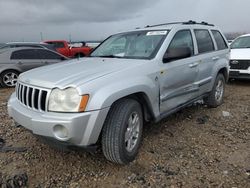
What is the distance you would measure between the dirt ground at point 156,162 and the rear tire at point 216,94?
871mm

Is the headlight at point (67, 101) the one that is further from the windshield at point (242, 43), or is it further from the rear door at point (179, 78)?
the windshield at point (242, 43)

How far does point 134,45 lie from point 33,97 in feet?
6.02

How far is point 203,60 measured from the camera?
16.3 feet

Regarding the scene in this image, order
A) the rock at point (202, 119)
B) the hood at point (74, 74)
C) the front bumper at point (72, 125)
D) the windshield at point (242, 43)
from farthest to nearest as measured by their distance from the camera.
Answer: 1. the windshield at point (242, 43)
2. the rock at point (202, 119)
3. the hood at point (74, 74)
4. the front bumper at point (72, 125)

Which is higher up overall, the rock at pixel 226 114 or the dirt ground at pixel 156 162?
the dirt ground at pixel 156 162

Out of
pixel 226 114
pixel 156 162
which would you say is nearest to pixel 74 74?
pixel 156 162

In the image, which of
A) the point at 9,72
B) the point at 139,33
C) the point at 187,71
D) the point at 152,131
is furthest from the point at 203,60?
the point at 9,72

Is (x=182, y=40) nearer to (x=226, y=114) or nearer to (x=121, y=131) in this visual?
(x=226, y=114)

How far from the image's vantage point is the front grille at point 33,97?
3000 millimetres

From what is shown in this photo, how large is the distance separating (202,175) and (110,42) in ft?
9.01

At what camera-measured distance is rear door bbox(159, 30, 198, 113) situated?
12.7 ft

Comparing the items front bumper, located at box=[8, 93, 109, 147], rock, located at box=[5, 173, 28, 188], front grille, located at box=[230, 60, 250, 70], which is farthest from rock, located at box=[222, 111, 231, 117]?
rock, located at box=[5, 173, 28, 188]

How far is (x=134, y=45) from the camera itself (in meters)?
4.30

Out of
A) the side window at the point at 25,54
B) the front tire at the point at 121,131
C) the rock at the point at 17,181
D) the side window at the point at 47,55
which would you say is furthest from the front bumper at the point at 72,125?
the side window at the point at 47,55
